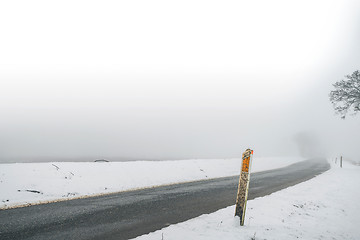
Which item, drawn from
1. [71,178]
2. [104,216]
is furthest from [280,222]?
[71,178]

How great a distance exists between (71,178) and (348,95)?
27.9 metres

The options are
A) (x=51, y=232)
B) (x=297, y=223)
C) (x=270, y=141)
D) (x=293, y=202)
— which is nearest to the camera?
(x=51, y=232)

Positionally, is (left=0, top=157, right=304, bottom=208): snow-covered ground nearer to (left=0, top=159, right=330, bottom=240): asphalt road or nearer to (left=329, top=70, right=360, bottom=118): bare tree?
(left=0, top=159, right=330, bottom=240): asphalt road

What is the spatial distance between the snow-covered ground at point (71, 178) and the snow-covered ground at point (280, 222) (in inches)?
200

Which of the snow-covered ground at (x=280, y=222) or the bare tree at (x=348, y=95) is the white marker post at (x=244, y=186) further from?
the bare tree at (x=348, y=95)

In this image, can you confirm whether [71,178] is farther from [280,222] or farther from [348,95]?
[348,95]

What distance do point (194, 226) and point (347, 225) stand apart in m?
4.66

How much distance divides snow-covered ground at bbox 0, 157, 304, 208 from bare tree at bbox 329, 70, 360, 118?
20.1 metres

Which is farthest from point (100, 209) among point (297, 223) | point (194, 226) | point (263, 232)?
point (297, 223)

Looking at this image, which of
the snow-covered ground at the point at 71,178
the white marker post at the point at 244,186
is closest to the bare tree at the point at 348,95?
the snow-covered ground at the point at 71,178

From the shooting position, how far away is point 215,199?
28.4 ft

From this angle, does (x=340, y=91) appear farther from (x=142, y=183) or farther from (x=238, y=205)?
(x=238, y=205)

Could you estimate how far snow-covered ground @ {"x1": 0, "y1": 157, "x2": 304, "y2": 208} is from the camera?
27.2ft

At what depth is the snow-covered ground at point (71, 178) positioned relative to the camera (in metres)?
8.30
